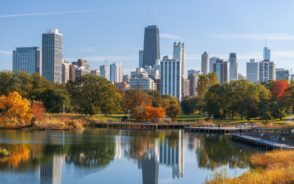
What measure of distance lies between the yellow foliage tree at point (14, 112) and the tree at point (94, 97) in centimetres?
1910

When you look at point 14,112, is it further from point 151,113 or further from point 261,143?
point 261,143

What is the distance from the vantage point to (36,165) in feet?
116

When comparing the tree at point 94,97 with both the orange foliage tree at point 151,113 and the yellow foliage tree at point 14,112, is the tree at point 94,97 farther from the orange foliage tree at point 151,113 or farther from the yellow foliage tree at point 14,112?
the yellow foliage tree at point 14,112

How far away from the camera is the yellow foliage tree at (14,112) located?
241ft

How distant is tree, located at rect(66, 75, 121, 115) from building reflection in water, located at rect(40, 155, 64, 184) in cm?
5185

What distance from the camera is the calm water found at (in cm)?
3162

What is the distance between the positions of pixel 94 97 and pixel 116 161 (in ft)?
178

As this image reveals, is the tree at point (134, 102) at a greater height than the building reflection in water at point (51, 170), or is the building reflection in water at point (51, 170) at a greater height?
the tree at point (134, 102)

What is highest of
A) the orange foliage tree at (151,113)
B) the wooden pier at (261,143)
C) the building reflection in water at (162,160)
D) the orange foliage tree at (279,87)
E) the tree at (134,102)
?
the orange foliage tree at (279,87)

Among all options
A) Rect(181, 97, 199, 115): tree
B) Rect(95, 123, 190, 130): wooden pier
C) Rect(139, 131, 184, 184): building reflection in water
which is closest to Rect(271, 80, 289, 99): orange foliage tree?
Rect(181, 97, 199, 115): tree

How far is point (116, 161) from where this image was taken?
133 ft

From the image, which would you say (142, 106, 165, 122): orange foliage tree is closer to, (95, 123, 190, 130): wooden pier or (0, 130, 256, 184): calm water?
(95, 123, 190, 130): wooden pier

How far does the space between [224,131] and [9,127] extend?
112ft

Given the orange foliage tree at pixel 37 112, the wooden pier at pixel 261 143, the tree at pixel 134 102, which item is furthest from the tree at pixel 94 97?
the wooden pier at pixel 261 143
